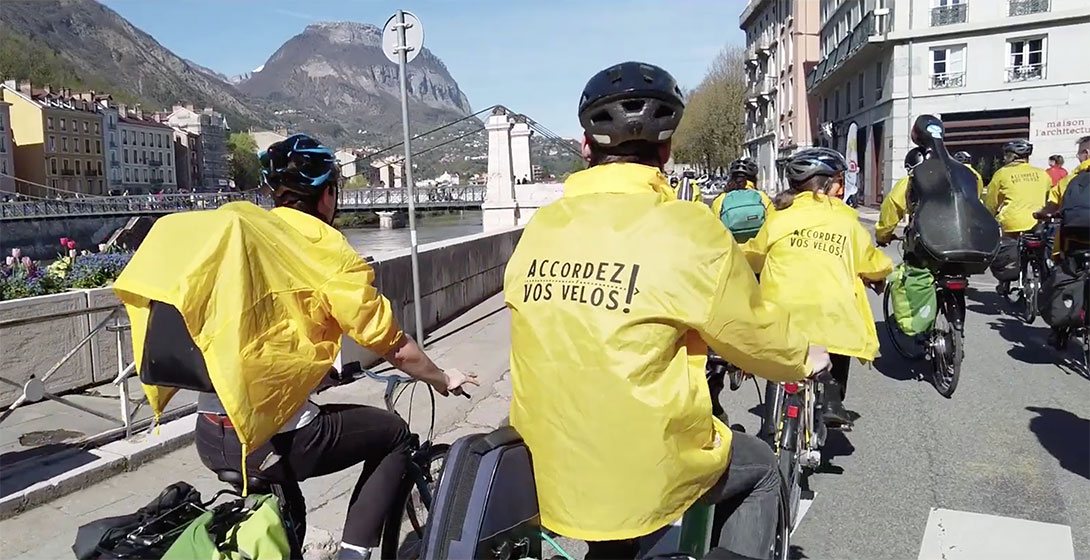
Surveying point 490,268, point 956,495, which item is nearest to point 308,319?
point 956,495

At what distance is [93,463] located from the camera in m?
4.62

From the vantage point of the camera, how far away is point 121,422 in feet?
17.2

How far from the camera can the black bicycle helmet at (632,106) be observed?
2.22 metres

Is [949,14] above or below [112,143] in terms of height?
below

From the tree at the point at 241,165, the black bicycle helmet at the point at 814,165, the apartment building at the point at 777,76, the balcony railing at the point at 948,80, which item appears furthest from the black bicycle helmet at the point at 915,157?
the tree at the point at 241,165

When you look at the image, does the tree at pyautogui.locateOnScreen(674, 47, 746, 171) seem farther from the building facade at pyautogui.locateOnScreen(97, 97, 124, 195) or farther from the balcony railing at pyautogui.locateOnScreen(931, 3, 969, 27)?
the building facade at pyautogui.locateOnScreen(97, 97, 124, 195)

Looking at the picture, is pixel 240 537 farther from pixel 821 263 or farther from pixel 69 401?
pixel 69 401

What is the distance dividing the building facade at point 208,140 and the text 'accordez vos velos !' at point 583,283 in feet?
527

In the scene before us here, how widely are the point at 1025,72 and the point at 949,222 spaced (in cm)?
3055

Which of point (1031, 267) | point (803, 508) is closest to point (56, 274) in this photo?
point (803, 508)

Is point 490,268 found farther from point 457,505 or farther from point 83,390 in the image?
point 457,505

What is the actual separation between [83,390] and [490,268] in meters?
6.54

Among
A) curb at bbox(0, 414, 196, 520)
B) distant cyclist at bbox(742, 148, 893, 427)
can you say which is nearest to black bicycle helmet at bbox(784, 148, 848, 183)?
distant cyclist at bbox(742, 148, 893, 427)

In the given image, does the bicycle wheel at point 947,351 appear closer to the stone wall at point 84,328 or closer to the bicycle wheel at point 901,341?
the bicycle wheel at point 901,341
